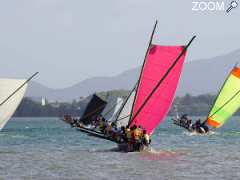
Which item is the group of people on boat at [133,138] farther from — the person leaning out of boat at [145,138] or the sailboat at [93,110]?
the sailboat at [93,110]

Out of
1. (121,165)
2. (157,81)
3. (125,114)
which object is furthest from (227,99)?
(121,165)

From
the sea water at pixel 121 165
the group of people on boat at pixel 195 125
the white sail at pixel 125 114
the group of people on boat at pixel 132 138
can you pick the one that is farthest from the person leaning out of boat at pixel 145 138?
the group of people on boat at pixel 195 125

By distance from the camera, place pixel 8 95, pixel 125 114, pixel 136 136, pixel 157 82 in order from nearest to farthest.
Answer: pixel 157 82 → pixel 136 136 → pixel 8 95 → pixel 125 114

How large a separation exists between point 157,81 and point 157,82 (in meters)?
0.10

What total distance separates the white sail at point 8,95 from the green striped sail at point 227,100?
35559mm

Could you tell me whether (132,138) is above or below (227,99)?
below

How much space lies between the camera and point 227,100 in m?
90.1

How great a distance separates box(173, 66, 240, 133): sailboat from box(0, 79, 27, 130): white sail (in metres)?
35.4

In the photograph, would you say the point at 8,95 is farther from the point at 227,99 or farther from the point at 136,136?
the point at 227,99

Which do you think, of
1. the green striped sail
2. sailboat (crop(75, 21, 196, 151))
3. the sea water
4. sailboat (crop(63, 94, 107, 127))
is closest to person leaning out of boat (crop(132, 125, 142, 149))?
the sea water

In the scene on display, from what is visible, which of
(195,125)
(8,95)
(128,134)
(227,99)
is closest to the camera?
(128,134)

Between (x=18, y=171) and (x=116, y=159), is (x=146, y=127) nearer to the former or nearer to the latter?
(x=116, y=159)

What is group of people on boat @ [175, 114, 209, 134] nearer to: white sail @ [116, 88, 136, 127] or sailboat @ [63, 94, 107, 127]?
sailboat @ [63, 94, 107, 127]

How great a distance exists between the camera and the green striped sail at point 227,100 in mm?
88938
